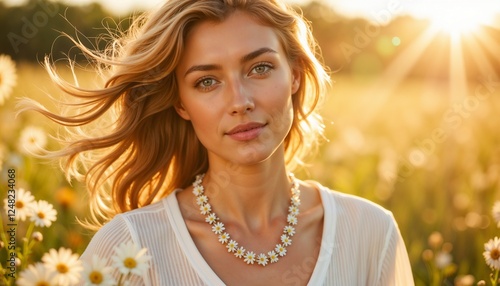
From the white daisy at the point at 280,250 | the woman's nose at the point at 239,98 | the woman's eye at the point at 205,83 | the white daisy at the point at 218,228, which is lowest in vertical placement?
the white daisy at the point at 280,250

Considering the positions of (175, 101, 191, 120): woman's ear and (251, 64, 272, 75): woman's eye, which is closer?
(251, 64, 272, 75): woman's eye

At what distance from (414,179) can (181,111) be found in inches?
152

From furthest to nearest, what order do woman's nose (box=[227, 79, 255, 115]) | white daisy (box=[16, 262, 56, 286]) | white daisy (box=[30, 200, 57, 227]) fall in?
woman's nose (box=[227, 79, 255, 115])
white daisy (box=[30, 200, 57, 227])
white daisy (box=[16, 262, 56, 286])

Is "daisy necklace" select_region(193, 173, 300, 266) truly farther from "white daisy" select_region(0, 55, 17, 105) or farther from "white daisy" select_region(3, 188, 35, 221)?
"white daisy" select_region(0, 55, 17, 105)

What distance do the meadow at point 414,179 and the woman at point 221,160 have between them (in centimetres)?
36

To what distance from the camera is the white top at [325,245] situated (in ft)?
9.73

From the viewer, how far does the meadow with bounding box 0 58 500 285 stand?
4473 millimetres

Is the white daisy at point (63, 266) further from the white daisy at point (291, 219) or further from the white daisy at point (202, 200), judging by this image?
the white daisy at point (291, 219)

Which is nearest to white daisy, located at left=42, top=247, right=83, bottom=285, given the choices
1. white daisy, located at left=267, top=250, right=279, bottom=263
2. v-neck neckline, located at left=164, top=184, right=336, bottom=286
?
v-neck neckline, located at left=164, top=184, right=336, bottom=286

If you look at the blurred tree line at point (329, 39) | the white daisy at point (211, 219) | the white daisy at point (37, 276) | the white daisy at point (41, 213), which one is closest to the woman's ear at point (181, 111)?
the white daisy at point (211, 219)

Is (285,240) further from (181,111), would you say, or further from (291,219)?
(181,111)

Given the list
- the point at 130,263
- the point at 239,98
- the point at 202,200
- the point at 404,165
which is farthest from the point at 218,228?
the point at 404,165

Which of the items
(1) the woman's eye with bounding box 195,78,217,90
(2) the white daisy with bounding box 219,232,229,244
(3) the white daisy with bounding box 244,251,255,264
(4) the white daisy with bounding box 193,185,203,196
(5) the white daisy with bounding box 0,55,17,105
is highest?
(5) the white daisy with bounding box 0,55,17,105

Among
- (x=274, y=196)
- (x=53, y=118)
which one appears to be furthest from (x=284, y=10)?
(x=53, y=118)
